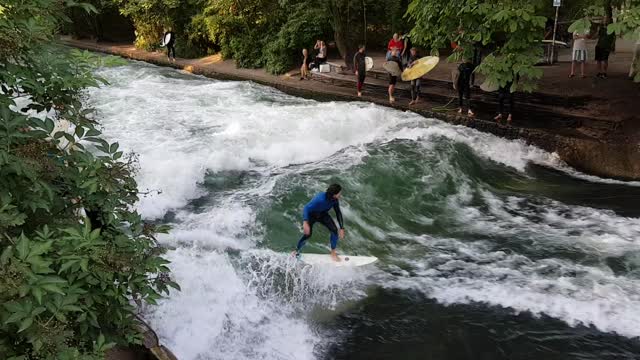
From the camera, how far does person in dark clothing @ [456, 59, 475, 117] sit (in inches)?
500

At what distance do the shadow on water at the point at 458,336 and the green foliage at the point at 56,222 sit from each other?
3.44 meters

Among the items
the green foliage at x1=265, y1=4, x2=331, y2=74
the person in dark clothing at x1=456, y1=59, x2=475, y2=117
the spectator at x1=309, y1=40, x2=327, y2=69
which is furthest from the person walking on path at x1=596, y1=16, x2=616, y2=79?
the green foliage at x1=265, y1=4, x2=331, y2=74

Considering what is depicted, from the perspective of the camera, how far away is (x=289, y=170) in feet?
37.1

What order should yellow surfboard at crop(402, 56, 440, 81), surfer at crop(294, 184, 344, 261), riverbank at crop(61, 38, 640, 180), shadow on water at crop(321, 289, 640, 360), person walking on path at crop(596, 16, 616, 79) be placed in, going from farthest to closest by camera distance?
yellow surfboard at crop(402, 56, 440, 81)
person walking on path at crop(596, 16, 616, 79)
riverbank at crop(61, 38, 640, 180)
surfer at crop(294, 184, 344, 261)
shadow on water at crop(321, 289, 640, 360)

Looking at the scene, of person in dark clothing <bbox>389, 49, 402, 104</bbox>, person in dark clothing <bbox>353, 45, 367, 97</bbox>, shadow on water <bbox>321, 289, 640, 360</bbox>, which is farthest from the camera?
person in dark clothing <bbox>353, 45, 367, 97</bbox>

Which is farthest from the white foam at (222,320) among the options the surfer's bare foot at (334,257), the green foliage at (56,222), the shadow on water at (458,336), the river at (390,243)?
the green foliage at (56,222)

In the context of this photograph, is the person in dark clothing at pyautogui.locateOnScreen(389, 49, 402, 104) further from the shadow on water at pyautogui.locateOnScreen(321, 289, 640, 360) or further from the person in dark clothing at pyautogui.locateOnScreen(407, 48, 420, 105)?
the shadow on water at pyautogui.locateOnScreen(321, 289, 640, 360)

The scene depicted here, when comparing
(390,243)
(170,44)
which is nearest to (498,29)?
(390,243)

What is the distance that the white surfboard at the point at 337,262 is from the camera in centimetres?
771

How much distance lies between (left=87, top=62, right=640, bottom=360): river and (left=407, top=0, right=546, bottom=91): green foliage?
6.72 feet

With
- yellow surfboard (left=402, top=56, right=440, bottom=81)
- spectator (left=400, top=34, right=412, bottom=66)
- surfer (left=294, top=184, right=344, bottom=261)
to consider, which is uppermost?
spectator (left=400, top=34, right=412, bottom=66)

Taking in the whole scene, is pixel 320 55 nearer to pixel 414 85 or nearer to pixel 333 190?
pixel 414 85

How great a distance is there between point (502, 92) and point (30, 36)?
10.8m

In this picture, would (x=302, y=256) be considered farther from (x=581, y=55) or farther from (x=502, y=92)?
(x=581, y=55)
